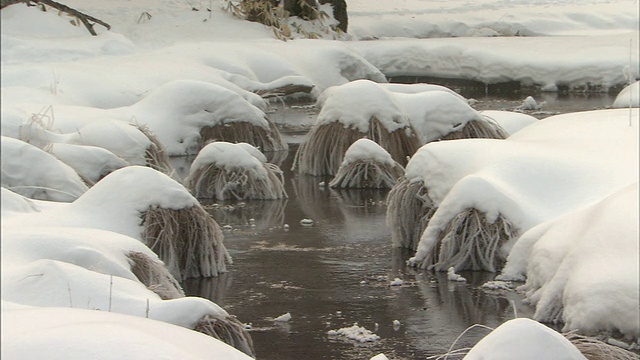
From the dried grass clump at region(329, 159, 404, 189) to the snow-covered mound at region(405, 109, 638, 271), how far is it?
6.35ft

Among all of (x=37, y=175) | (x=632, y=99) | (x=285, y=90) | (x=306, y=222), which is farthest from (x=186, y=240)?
(x=632, y=99)

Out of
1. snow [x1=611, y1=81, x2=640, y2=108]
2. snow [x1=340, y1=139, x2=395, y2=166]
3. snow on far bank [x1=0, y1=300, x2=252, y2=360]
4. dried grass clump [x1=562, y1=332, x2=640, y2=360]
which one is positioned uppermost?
snow on far bank [x1=0, y1=300, x2=252, y2=360]

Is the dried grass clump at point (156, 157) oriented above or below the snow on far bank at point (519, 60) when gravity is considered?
above

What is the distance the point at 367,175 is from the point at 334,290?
3.57m

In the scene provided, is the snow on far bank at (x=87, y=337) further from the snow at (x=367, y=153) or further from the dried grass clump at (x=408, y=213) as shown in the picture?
the snow at (x=367, y=153)

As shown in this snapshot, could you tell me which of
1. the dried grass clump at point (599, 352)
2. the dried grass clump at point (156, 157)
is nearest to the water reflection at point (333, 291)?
the dried grass clump at point (156, 157)

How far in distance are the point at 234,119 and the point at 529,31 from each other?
1386cm

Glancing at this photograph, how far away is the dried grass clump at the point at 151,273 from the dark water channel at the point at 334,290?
0.53 meters

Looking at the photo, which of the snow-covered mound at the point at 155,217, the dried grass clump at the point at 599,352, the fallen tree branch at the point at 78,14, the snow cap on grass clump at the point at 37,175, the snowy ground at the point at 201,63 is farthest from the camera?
the fallen tree branch at the point at 78,14

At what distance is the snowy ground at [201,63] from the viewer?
12.1 m

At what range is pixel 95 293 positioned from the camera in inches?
168

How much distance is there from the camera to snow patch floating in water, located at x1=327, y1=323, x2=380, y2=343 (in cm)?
589

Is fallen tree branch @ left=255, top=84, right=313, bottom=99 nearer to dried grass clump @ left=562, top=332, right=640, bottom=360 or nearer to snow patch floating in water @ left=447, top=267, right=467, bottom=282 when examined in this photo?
snow patch floating in water @ left=447, top=267, right=467, bottom=282

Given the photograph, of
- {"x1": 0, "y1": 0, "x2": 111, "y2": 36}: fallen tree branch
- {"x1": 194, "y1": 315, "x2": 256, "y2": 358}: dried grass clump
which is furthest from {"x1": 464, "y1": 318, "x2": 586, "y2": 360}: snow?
{"x1": 0, "y1": 0, "x2": 111, "y2": 36}: fallen tree branch
